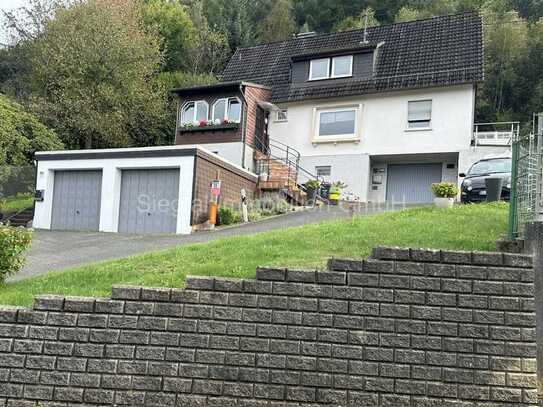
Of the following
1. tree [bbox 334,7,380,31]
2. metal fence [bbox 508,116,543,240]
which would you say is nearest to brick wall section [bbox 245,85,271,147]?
metal fence [bbox 508,116,543,240]

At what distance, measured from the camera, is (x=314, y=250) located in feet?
22.5

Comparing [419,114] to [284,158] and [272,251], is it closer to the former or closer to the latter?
[284,158]

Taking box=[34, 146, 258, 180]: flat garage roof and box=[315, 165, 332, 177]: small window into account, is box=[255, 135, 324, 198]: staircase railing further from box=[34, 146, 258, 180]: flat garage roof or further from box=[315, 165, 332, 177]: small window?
box=[34, 146, 258, 180]: flat garage roof

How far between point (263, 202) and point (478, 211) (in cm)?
1036

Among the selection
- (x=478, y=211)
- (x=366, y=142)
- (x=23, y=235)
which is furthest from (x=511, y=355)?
(x=366, y=142)

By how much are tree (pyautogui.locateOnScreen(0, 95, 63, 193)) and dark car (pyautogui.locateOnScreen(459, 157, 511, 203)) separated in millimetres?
18439

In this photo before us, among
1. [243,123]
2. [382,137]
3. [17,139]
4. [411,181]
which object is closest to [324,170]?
[382,137]

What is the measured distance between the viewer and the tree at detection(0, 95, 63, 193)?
72.5 feet

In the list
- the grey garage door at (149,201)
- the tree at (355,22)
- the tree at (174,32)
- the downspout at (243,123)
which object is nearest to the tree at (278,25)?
the tree at (355,22)

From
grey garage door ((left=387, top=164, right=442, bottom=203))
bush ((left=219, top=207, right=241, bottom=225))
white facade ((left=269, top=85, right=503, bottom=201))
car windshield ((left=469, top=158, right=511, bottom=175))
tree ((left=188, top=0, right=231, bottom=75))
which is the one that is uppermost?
tree ((left=188, top=0, right=231, bottom=75))

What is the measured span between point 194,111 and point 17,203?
8.89 metres

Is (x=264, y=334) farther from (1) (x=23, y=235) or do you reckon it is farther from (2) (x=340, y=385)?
(1) (x=23, y=235)

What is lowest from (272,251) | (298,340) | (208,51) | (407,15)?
(298,340)

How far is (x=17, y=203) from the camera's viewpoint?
21.2 m
